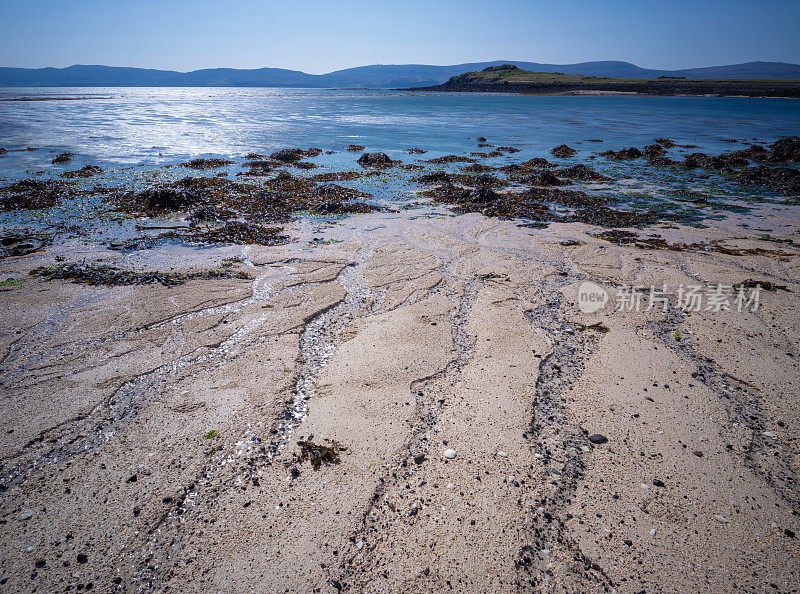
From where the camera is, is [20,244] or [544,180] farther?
[544,180]

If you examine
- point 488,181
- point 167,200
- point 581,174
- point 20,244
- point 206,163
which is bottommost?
point 20,244

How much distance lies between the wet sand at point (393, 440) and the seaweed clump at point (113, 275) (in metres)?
0.30

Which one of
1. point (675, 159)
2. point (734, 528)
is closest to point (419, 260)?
point (734, 528)

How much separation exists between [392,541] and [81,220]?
1290cm

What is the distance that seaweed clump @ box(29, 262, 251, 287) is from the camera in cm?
750

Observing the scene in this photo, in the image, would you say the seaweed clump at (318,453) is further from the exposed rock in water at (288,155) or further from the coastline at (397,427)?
the exposed rock in water at (288,155)

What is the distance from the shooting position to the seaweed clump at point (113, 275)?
24.6ft

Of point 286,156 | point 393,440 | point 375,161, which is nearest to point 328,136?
point 286,156

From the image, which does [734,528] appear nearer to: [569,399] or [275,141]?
[569,399]

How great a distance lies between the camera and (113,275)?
25.3 ft

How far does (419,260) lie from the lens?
884cm

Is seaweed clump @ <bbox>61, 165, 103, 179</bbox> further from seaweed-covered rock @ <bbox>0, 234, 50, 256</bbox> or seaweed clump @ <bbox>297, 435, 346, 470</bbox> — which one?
seaweed clump @ <bbox>297, 435, 346, 470</bbox>

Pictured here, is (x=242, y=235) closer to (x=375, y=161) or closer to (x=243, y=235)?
(x=243, y=235)

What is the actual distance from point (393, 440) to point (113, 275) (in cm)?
702
